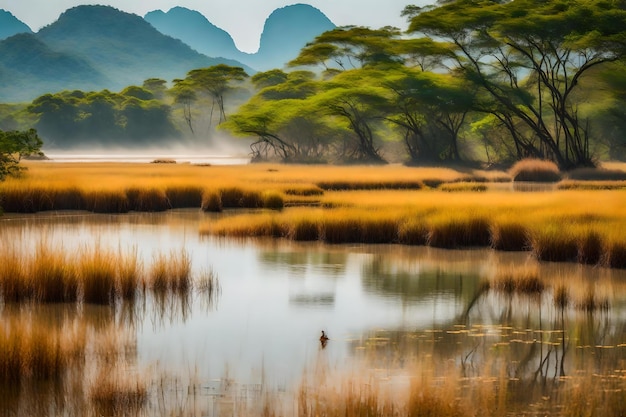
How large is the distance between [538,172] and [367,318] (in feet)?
116

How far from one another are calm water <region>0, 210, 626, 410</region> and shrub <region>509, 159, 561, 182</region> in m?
27.9

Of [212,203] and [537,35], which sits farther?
[537,35]

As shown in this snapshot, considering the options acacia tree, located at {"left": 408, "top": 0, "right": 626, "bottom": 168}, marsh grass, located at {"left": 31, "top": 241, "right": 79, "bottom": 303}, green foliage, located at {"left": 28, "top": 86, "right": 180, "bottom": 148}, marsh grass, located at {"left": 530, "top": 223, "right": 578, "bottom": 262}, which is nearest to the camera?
marsh grass, located at {"left": 31, "top": 241, "right": 79, "bottom": 303}

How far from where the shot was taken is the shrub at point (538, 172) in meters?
45.1

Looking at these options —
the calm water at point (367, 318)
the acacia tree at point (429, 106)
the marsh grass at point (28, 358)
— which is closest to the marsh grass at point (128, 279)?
the calm water at point (367, 318)

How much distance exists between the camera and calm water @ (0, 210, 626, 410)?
9.28 meters

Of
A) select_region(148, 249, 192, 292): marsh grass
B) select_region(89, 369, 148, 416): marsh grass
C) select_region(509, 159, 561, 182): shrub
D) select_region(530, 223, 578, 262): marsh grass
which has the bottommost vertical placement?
select_region(89, 369, 148, 416): marsh grass

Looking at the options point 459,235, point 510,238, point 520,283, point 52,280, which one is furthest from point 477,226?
point 52,280

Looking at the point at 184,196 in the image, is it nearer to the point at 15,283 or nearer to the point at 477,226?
the point at 477,226

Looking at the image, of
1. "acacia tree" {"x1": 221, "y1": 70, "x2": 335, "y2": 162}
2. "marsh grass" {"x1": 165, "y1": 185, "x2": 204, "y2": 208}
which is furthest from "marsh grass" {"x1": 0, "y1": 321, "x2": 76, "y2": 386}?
"acacia tree" {"x1": 221, "y1": 70, "x2": 335, "y2": 162}

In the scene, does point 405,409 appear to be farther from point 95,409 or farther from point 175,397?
point 95,409

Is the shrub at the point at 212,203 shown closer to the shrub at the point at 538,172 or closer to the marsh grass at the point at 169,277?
the marsh grass at the point at 169,277

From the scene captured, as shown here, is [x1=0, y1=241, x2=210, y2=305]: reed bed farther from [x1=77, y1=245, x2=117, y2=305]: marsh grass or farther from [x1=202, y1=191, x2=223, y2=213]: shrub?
[x1=202, y1=191, x2=223, y2=213]: shrub

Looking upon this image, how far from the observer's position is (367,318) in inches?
461
